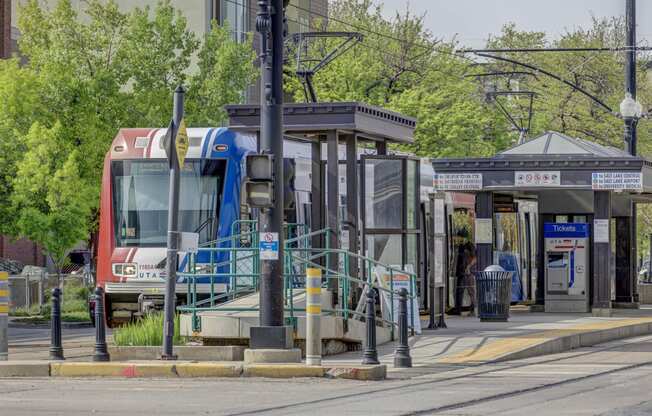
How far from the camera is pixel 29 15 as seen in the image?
46.1m

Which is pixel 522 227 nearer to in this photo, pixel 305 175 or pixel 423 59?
pixel 305 175

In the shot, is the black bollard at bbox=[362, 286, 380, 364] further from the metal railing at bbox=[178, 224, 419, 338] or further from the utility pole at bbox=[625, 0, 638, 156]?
the utility pole at bbox=[625, 0, 638, 156]

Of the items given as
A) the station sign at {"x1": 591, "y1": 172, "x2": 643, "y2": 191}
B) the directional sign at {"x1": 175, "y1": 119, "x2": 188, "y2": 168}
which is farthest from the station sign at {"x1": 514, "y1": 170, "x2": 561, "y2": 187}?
the directional sign at {"x1": 175, "y1": 119, "x2": 188, "y2": 168}

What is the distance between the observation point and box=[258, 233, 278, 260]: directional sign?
60.6 ft

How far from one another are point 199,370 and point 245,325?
6.45 feet

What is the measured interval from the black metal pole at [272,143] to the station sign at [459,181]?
13075 mm

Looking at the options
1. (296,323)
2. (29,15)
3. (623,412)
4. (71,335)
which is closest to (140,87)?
(29,15)

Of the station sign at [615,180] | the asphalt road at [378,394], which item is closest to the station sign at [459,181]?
the station sign at [615,180]

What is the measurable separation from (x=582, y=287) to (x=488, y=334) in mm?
8342

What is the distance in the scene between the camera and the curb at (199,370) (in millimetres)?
17797

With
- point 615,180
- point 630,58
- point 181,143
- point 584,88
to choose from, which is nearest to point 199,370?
point 181,143

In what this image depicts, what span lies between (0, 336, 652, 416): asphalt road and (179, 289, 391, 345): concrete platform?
2.15 metres

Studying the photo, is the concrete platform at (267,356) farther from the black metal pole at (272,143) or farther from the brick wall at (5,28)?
the brick wall at (5,28)

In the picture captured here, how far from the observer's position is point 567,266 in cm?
3206
